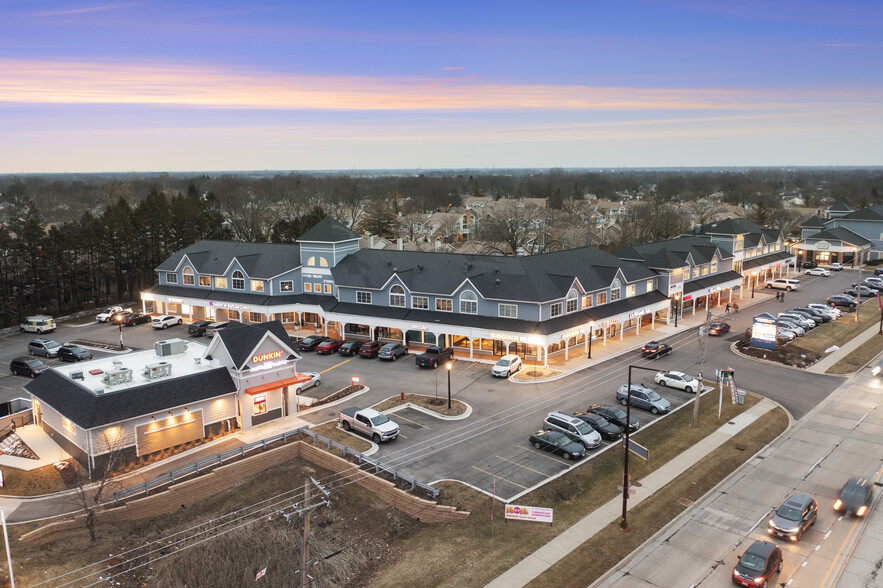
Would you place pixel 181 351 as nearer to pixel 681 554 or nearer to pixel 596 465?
pixel 596 465

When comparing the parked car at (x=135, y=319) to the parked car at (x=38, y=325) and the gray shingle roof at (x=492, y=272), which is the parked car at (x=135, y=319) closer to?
the parked car at (x=38, y=325)

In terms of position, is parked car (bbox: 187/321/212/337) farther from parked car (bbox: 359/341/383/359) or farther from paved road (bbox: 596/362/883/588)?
paved road (bbox: 596/362/883/588)

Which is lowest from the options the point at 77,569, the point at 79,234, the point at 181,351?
the point at 77,569

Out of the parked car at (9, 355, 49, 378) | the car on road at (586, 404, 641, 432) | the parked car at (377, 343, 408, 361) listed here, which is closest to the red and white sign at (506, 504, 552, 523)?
the car on road at (586, 404, 641, 432)

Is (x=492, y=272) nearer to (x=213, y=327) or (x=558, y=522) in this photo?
(x=213, y=327)

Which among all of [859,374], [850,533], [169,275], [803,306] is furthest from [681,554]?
[169,275]

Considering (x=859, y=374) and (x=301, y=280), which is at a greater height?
(x=301, y=280)

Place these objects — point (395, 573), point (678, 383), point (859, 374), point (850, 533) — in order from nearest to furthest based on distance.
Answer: point (395, 573) < point (850, 533) < point (678, 383) < point (859, 374)
